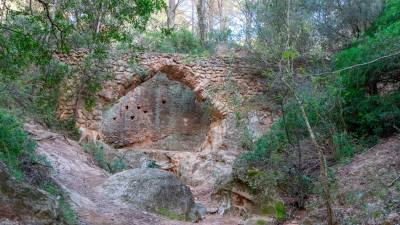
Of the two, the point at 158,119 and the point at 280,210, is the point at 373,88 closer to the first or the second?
the point at 280,210

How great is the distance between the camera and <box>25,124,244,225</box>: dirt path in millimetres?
5934

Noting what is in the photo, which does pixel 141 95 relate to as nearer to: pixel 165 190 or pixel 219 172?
pixel 219 172

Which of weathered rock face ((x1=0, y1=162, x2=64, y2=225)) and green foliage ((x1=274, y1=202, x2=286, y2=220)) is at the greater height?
weathered rock face ((x1=0, y1=162, x2=64, y2=225))

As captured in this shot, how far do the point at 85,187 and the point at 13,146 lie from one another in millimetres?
2056

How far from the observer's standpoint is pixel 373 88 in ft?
25.4

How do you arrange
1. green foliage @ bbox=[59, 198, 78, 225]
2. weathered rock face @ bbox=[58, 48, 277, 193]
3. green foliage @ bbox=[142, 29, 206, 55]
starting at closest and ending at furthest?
green foliage @ bbox=[59, 198, 78, 225]
weathered rock face @ bbox=[58, 48, 277, 193]
green foliage @ bbox=[142, 29, 206, 55]

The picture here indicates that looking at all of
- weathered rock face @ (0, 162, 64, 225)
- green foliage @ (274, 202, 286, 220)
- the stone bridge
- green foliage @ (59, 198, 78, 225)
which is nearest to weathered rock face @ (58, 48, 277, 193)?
the stone bridge

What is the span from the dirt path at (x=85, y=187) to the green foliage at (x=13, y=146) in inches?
28.9

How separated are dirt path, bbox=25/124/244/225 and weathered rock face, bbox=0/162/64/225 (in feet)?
4.71

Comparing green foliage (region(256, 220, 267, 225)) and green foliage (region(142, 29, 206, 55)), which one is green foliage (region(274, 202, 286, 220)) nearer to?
green foliage (region(256, 220, 267, 225))

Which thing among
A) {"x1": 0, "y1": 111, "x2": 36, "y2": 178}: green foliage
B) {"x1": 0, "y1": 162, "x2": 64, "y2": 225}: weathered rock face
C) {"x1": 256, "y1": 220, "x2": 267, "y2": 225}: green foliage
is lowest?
{"x1": 256, "y1": 220, "x2": 267, "y2": 225}: green foliage

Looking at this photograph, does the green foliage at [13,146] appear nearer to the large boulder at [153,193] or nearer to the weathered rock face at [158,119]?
the large boulder at [153,193]

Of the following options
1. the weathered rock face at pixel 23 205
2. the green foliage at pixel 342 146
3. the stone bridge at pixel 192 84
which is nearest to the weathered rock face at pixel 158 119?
the stone bridge at pixel 192 84

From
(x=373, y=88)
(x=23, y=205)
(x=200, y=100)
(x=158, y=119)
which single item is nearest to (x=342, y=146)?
(x=373, y=88)
